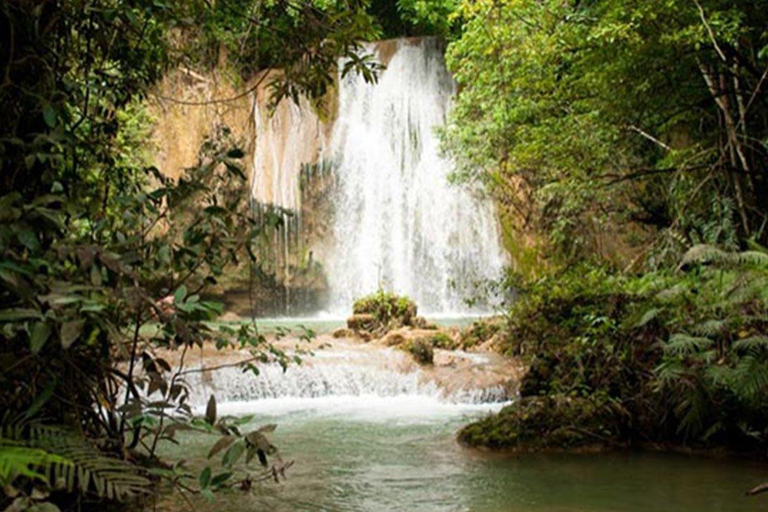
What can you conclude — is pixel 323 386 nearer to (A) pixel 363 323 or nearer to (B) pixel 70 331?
(A) pixel 363 323

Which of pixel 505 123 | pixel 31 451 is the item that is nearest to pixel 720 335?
pixel 31 451

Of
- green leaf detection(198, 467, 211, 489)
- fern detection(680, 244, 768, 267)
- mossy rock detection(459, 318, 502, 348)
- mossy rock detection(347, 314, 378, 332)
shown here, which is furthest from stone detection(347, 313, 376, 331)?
green leaf detection(198, 467, 211, 489)

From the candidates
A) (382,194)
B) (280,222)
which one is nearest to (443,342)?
(382,194)

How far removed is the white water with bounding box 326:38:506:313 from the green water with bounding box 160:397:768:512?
1342cm

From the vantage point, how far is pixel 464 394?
9.27 metres

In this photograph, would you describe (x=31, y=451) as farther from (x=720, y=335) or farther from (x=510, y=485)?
(x=720, y=335)

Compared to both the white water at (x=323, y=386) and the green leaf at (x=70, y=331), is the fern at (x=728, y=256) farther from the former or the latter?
the green leaf at (x=70, y=331)

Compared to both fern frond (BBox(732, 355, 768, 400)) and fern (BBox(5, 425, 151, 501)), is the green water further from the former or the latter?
fern (BBox(5, 425, 151, 501))

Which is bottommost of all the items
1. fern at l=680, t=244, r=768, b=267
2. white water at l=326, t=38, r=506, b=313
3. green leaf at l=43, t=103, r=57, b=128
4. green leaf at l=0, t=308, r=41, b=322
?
green leaf at l=0, t=308, r=41, b=322

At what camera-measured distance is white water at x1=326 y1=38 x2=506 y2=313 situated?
68.7 feet

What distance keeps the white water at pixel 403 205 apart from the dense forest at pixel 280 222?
4.78 meters

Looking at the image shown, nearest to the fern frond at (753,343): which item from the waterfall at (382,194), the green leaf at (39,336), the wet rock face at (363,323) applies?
the green leaf at (39,336)

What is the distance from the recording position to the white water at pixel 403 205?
68.7ft

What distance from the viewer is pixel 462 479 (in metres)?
5.49
